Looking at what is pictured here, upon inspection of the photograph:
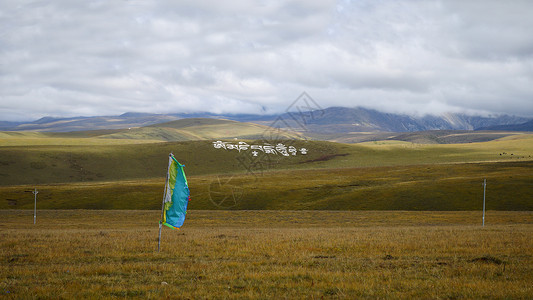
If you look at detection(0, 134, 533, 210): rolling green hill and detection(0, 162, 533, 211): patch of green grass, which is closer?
detection(0, 162, 533, 211): patch of green grass

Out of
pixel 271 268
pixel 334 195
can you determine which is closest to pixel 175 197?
pixel 271 268

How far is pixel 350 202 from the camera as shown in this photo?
7500 centimetres

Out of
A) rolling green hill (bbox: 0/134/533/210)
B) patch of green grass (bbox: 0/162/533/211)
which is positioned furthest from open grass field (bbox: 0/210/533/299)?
patch of green grass (bbox: 0/162/533/211)

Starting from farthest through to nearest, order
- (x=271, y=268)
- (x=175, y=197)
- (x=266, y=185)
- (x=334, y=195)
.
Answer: (x=266, y=185) → (x=334, y=195) → (x=175, y=197) → (x=271, y=268)

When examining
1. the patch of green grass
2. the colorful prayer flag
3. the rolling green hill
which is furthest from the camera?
the rolling green hill

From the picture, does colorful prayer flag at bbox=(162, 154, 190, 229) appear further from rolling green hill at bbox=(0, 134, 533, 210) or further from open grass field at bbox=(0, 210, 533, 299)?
rolling green hill at bbox=(0, 134, 533, 210)

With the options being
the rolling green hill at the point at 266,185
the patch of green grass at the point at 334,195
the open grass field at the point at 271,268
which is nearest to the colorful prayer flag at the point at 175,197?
the open grass field at the point at 271,268

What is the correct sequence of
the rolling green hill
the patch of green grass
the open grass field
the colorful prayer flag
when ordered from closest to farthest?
the open grass field
the colorful prayer flag
the patch of green grass
the rolling green hill

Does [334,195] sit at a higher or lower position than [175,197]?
lower

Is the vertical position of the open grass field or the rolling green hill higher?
the open grass field

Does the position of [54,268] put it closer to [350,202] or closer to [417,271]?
[417,271]

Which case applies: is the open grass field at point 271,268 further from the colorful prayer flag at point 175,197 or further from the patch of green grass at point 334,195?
the patch of green grass at point 334,195

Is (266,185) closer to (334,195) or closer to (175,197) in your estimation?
(334,195)

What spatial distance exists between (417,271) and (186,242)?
14302 millimetres
